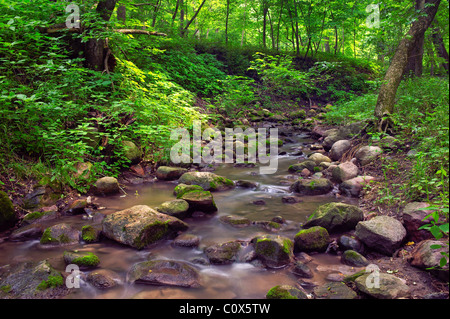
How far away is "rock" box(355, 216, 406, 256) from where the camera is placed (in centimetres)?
318

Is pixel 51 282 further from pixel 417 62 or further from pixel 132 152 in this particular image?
pixel 417 62

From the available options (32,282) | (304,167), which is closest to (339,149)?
(304,167)

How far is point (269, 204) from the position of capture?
5.13 meters

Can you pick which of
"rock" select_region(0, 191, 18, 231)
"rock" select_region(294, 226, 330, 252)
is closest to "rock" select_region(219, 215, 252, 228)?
"rock" select_region(294, 226, 330, 252)

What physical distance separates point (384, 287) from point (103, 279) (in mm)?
2639

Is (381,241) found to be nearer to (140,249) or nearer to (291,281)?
(291,281)

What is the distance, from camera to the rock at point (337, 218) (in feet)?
12.4

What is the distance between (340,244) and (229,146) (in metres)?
5.85

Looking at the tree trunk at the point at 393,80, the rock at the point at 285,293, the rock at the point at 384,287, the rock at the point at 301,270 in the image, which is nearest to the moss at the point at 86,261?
the rock at the point at 285,293

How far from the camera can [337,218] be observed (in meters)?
3.77

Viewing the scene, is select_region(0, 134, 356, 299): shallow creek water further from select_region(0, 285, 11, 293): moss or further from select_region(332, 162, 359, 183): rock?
select_region(332, 162, 359, 183): rock

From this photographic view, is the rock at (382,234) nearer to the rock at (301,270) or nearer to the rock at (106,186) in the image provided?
the rock at (301,270)

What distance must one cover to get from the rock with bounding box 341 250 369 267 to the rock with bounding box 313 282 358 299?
0.54m
